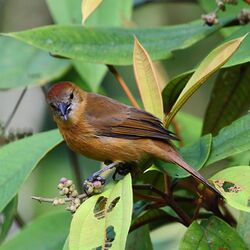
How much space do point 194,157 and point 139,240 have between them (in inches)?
13.0

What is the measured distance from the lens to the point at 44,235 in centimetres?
304

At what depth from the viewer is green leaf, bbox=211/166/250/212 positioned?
221cm

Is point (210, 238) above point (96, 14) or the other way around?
the other way around

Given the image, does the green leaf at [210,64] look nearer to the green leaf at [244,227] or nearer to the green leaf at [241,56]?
the green leaf at [241,56]

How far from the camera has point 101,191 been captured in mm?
2451

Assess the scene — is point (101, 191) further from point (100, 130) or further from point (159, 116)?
point (100, 130)

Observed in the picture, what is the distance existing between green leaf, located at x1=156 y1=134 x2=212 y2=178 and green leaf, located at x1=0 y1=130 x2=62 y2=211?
0.45 meters

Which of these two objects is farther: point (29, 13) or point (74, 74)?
point (29, 13)

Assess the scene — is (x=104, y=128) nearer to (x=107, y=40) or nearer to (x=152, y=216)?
(x=107, y=40)

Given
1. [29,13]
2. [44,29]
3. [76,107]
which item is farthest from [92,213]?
[29,13]

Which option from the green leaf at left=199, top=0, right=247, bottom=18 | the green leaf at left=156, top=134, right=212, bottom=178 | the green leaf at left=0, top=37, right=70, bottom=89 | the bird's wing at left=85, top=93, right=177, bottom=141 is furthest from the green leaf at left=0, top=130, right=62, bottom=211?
the green leaf at left=199, top=0, right=247, bottom=18

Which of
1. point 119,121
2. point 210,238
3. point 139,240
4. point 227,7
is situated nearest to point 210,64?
point 210,238

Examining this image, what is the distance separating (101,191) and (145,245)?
0.30 m

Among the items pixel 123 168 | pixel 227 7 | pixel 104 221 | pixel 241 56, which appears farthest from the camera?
pixel 227 7
